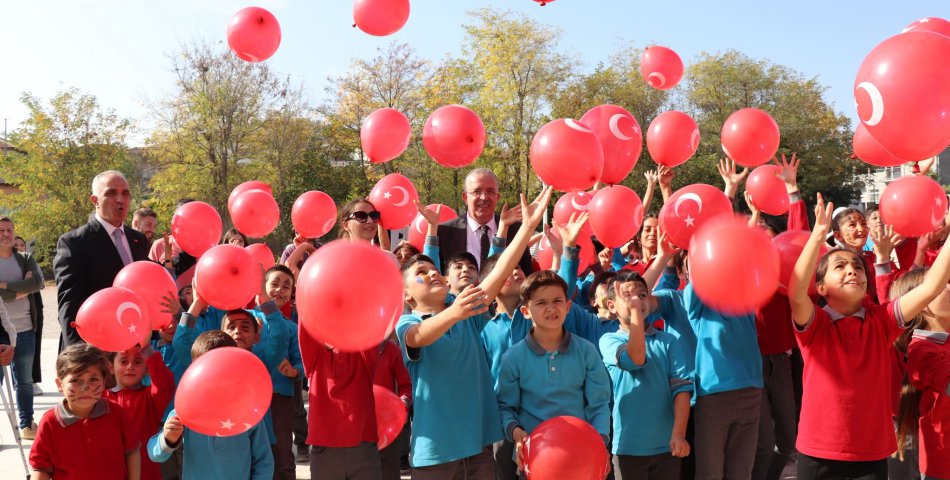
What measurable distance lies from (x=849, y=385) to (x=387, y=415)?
7.81 ft

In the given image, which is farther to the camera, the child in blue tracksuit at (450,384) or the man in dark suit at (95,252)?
the man in dark suit at (95,252)

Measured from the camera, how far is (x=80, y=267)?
16.9 feet

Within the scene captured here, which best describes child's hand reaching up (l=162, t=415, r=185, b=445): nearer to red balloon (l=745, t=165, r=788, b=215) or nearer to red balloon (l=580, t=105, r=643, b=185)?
red balloon (l=580, t=105, r=643, b=185)

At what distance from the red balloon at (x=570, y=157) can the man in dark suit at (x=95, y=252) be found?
2872 millimetres

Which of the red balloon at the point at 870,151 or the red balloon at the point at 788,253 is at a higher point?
the red balloon at the point at 870,151

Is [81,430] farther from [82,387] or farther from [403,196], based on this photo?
[403,196]

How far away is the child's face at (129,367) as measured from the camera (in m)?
4.16

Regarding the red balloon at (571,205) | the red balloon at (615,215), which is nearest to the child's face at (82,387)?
the red balloon at (615,215)

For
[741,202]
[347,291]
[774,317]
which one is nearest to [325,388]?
[347,291]

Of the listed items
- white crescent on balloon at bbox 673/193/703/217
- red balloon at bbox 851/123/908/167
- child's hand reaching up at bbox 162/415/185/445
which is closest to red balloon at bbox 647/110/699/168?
red balloon at bbox 851/123/908/167

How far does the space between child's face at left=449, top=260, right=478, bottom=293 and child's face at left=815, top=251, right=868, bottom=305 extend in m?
1.79

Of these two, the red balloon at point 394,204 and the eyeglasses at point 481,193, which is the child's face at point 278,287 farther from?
the eyeglasses at point 481,193

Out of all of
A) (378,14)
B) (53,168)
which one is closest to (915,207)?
(378,14)

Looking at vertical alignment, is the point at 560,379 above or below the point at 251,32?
below
